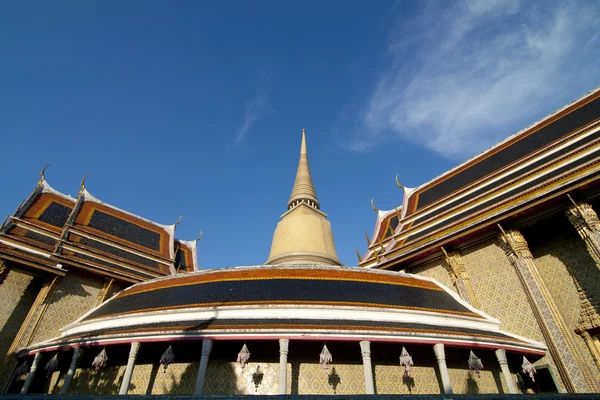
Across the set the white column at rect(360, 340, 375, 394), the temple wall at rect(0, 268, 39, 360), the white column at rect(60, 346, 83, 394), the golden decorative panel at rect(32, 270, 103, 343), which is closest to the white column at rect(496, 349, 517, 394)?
the white column at rect(360, 340, 375, 394)

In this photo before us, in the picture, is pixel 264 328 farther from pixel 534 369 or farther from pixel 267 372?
pixel 534 369

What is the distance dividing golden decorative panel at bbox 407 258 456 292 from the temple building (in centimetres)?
6

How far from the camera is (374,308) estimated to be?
1107cm

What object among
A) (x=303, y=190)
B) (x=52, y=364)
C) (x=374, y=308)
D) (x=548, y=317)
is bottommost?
(x=52, y=364)

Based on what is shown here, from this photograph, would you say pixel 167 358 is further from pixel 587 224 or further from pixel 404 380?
pixel 587 224

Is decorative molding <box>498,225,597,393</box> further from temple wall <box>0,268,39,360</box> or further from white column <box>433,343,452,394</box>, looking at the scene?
temple wall <box>0,268,39,360</box>

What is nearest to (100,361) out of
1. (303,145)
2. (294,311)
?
(294,311)

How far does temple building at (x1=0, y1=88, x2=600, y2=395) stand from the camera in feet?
32.5

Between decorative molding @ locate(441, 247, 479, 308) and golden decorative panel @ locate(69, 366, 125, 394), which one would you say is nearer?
golden decorative panel @ locate(69, 366, 125, 394)

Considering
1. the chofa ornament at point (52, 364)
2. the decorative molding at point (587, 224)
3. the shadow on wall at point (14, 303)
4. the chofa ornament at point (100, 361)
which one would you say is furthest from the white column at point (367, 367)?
the shadow on wall at point (14, 303)

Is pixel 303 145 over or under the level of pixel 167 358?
over

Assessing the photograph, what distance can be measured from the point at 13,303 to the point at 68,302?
6.69ft

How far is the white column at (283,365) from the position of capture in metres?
8.85

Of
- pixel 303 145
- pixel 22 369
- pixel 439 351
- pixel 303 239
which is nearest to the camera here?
pixel 439 351
